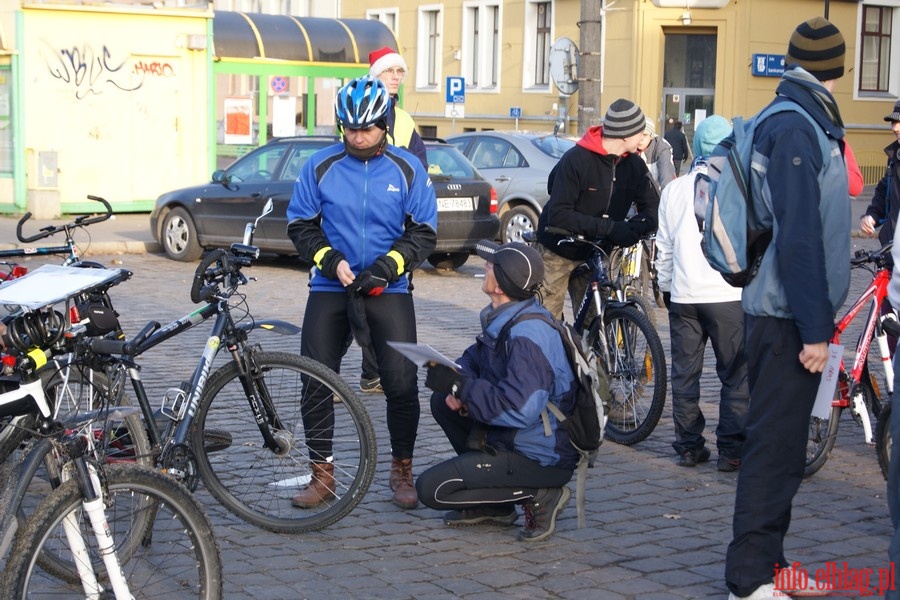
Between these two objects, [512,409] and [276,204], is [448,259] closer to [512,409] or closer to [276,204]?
[276,204]

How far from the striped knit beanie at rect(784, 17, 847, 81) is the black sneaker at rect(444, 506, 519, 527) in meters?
2.35

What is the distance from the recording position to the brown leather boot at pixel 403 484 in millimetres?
6121

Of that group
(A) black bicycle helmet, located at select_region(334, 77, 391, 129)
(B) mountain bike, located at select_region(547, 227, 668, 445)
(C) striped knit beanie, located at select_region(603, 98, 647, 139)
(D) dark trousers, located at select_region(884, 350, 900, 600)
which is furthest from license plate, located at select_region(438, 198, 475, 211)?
(D) dark trousers, located at select_region(884, 350, 900, 600)

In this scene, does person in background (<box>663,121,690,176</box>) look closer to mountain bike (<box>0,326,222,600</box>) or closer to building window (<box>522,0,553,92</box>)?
building window (<box>522,0,553,92</box>)

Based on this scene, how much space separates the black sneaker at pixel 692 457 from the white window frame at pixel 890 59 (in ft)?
100

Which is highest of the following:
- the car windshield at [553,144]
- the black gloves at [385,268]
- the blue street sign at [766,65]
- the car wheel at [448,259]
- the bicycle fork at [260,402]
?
the blue street sign at [766,65]

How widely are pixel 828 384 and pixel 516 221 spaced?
44.1ft

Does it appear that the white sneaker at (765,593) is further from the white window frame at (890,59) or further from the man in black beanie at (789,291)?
the white window frame at (890,59)

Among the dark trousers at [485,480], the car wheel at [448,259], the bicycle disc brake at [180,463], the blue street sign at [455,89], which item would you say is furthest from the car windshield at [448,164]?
the blue street sign at [455,89]

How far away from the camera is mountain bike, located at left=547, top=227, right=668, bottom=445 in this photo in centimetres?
725

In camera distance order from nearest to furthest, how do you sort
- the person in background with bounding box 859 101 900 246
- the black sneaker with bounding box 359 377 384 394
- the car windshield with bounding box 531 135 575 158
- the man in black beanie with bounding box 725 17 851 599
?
the man in black beanie with bounding box 725 17 851 599
the black sneaker with bounding box 359 377 384 394
the person in background with bounding box 859 101 900 246
the car windshield with bounding box 531 135 575 158

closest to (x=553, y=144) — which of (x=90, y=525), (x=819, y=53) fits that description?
(x=819, y=53)

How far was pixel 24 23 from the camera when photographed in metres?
20.6

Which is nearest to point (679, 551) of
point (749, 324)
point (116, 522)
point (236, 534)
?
point (749, 324)
